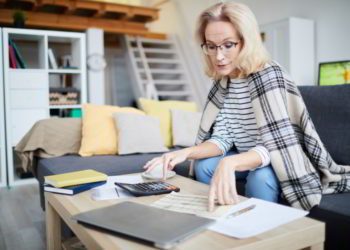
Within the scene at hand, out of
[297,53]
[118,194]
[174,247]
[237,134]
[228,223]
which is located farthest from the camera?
[297,53]

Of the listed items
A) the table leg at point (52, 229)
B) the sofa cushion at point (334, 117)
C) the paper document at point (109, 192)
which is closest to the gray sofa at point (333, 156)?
the sofa cushion at point (334, 117)

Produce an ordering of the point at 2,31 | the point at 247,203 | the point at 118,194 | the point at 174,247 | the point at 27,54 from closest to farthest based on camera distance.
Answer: the point at 174,247 < the point at 247,203 < the point at 118,194 < the point at 2,31 < the point at 27,54

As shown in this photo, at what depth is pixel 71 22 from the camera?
14.3 ft

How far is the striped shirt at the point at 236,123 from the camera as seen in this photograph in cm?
138

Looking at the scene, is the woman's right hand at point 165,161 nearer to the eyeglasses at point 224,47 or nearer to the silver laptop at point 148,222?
the silver laptop at point 148,222

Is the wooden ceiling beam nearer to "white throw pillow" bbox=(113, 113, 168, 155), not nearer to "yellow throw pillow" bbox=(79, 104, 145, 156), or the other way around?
"yellow throw pillow" bbox=(79, 104, 145, 156)

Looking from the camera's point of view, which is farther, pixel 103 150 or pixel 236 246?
pixel 103 150

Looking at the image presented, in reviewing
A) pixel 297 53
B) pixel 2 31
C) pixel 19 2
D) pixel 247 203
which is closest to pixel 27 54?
pixel 19 2

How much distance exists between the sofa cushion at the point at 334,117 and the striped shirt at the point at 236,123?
1.47 ft

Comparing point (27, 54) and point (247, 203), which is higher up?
point (27, 54)

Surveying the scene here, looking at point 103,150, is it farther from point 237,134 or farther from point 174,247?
point 174,247

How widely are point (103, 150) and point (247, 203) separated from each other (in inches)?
65.9

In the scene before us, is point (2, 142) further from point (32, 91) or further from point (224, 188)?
point (224, 188)

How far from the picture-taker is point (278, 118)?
120 cm
